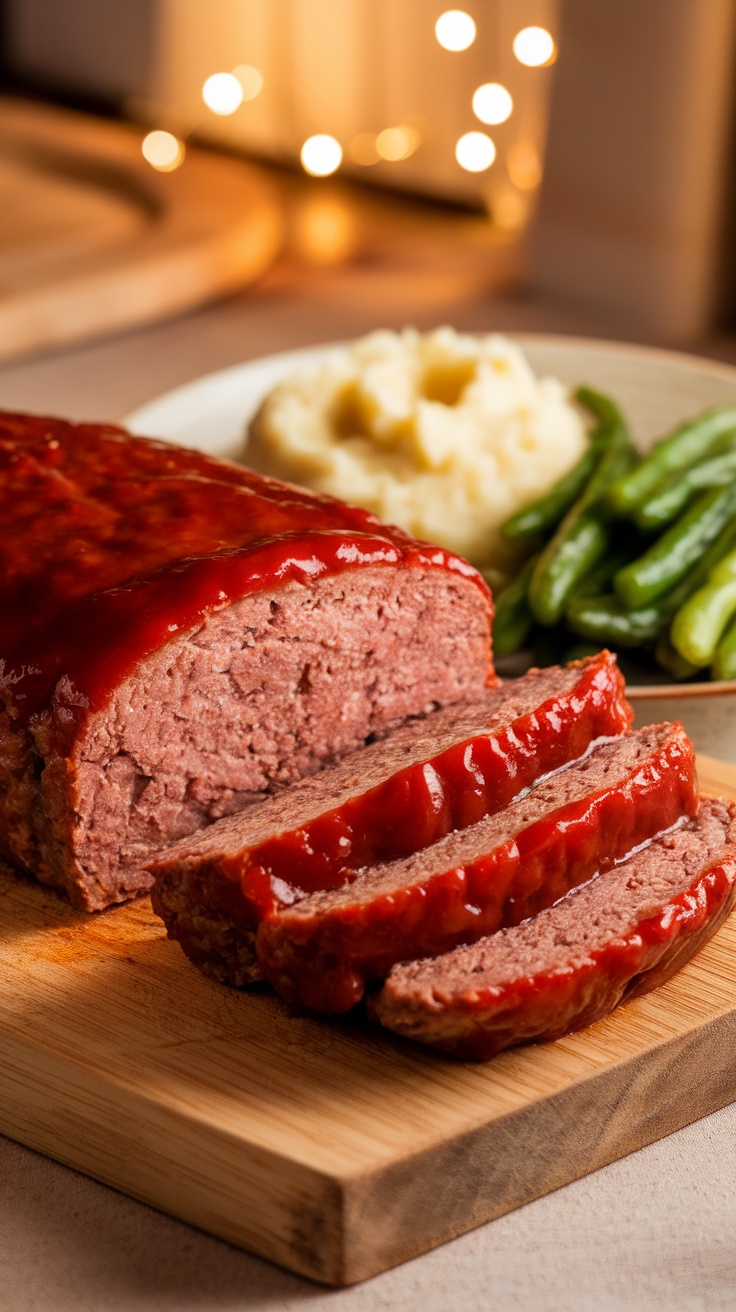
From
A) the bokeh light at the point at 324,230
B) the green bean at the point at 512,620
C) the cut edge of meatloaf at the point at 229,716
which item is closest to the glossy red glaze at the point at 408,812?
the cut edge of meatloaf at the point at 229,716

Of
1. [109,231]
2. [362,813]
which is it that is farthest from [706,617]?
[109,231]

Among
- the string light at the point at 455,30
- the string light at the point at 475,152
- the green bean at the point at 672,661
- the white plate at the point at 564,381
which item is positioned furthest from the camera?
the string light at the point at 475,152

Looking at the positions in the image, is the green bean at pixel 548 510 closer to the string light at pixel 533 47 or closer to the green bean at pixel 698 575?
the green bean at pixel 698 575

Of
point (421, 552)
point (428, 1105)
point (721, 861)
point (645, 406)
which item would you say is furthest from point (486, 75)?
point (428, 1105)

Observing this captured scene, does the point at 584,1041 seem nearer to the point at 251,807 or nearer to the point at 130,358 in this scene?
the point at 251,807

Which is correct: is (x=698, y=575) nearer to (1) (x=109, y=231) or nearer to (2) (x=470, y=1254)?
(2) (x=470, y=1254)

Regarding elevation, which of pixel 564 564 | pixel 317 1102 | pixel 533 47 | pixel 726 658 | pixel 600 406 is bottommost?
pixel 317 1102
